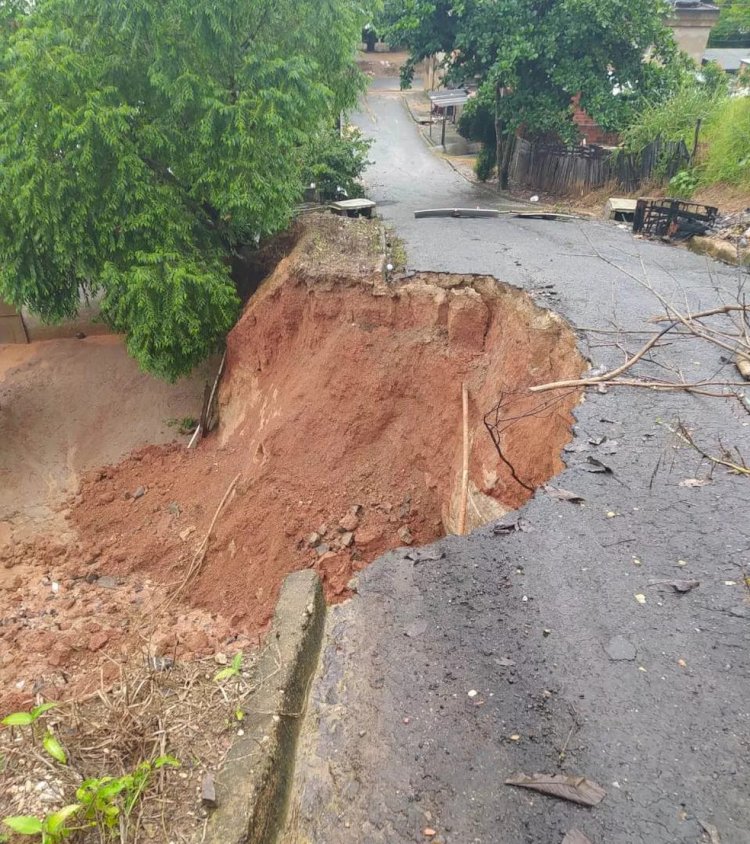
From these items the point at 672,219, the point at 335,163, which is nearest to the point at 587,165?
the point at 672,219

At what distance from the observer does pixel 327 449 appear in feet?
25.7

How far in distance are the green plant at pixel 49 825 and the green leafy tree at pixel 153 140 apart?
7041mm

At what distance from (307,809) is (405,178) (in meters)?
20.7

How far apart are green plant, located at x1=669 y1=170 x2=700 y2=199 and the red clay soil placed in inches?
293

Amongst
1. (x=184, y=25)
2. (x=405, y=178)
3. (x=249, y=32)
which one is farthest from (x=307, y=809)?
(x=405, y=178)

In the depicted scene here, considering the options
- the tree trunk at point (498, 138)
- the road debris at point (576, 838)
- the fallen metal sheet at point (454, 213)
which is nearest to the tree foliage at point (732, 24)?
the tree trunk at point (498, 138)

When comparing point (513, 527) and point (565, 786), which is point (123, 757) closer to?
point (565, 786)

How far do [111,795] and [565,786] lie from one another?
206 cm

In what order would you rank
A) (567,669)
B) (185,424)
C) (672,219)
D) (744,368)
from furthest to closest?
(185,424), (672,219), (744,368), (567,669)

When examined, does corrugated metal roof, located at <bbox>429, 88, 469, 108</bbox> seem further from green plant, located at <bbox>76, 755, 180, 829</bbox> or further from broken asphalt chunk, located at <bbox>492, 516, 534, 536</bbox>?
green plant, located at <bbox>76, 755, 180, 829</bbox>

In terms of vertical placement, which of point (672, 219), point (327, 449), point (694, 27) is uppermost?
point (694, 27)

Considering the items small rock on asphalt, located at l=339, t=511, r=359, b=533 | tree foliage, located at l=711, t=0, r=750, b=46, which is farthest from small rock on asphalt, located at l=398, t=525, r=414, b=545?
tree foliage, located at l=711, t=0, r=750, b=46

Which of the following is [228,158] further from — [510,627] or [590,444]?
[510,627]

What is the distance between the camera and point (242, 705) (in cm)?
319
